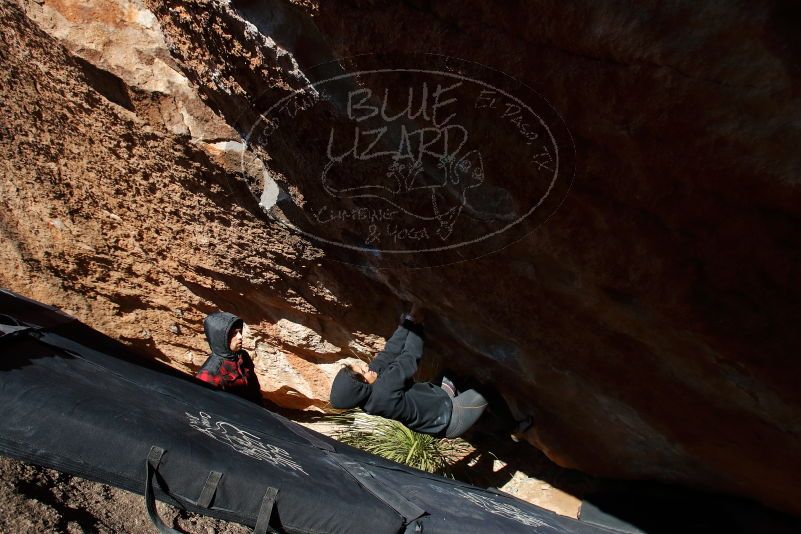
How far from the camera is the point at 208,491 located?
4.60 ft

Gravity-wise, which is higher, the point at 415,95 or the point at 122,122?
the point at 415,95

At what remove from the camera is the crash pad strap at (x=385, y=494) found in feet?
5.82

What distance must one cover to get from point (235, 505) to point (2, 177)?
284 centimetres

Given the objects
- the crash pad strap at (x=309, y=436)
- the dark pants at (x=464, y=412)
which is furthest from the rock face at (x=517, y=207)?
the crash pad strap at (x=309, y=436)

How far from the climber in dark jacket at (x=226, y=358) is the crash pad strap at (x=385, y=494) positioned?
48.4 inches

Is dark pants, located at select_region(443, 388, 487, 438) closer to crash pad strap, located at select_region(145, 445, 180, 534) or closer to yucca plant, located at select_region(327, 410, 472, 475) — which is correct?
yucca plant, located at select_region(327, 410, 472, 475)

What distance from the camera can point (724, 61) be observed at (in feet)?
4.32

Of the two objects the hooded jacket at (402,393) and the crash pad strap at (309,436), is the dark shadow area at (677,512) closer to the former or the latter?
the hooded jacket at (402,393)

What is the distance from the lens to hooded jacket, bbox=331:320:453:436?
9.17ft

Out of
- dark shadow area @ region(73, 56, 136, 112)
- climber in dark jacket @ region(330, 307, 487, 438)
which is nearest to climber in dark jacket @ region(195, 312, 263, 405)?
climber in dark jacket @ region(330, 307, 487, 438)

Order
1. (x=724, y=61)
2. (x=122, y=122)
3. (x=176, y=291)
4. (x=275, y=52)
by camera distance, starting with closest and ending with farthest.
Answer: (x=724, y=61) → (x=275, y=52) → (x=122, y=122) → (x=176, y=291)

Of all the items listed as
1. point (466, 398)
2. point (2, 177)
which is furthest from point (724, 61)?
point (2, 177)

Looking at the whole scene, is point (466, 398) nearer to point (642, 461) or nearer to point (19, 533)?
point (642, 461)

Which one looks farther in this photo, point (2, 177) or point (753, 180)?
point (2, 177)
